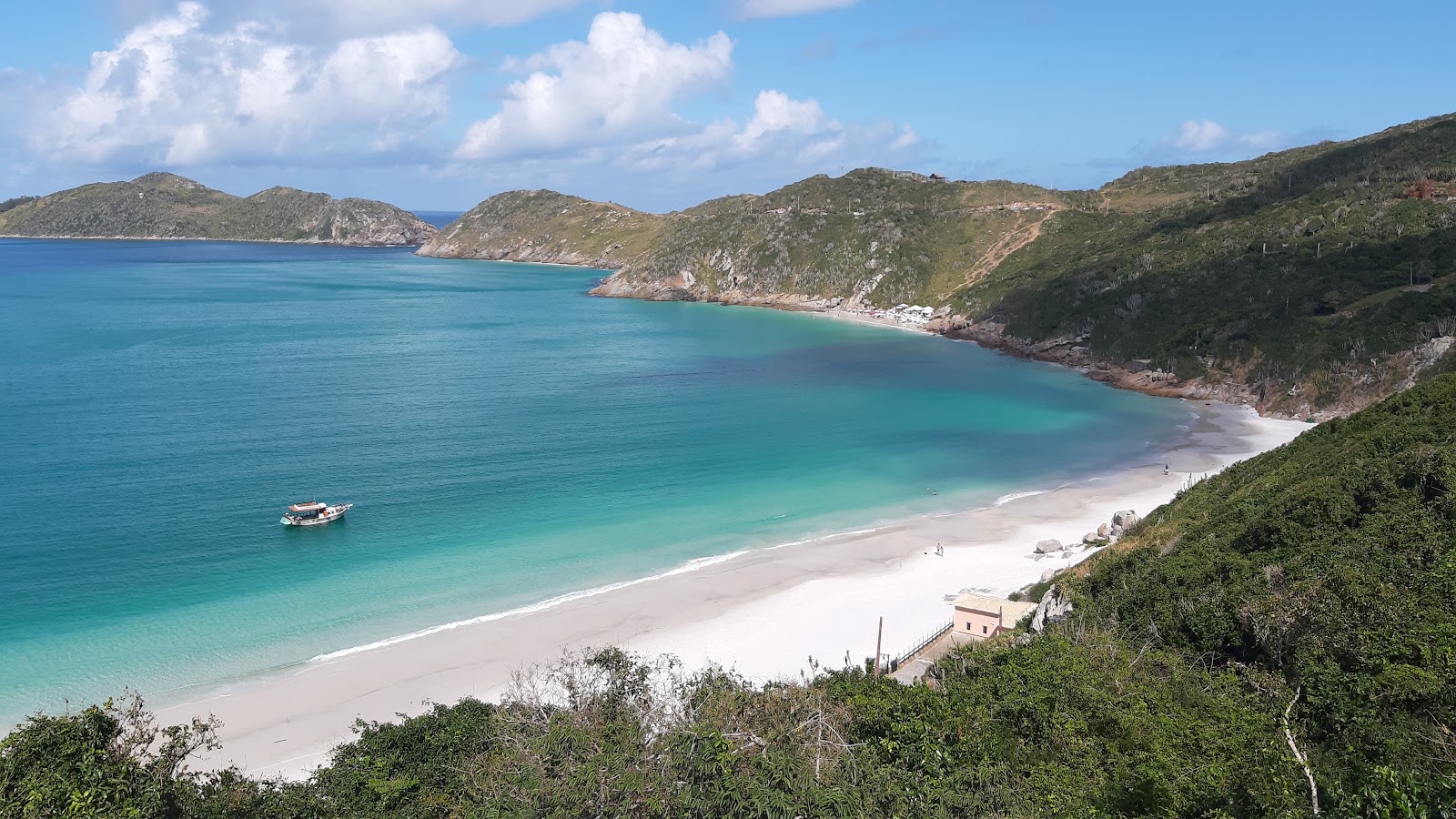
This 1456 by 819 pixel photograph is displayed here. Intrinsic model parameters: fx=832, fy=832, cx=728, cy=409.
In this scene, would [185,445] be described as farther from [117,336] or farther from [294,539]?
[117,336]

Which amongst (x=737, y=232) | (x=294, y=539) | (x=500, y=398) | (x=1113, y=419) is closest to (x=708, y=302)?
(x=737, y=232)

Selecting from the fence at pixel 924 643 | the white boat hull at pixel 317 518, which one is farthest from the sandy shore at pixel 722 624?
the white boat hull at pixel 317 518

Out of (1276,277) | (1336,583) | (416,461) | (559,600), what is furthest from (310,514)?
Answer: (1276,277)

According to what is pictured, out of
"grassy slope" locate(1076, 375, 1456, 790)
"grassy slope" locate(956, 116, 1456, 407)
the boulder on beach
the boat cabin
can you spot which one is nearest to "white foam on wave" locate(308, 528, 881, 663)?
the boulder on beach

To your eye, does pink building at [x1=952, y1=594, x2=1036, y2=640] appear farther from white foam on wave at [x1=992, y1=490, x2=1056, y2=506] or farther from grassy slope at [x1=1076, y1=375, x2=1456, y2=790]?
white foam on wave at [x1=992, y1=490, x2=1056, y2=506]

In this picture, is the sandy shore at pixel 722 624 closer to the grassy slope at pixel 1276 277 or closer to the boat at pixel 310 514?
the boat at pixel 310 514
